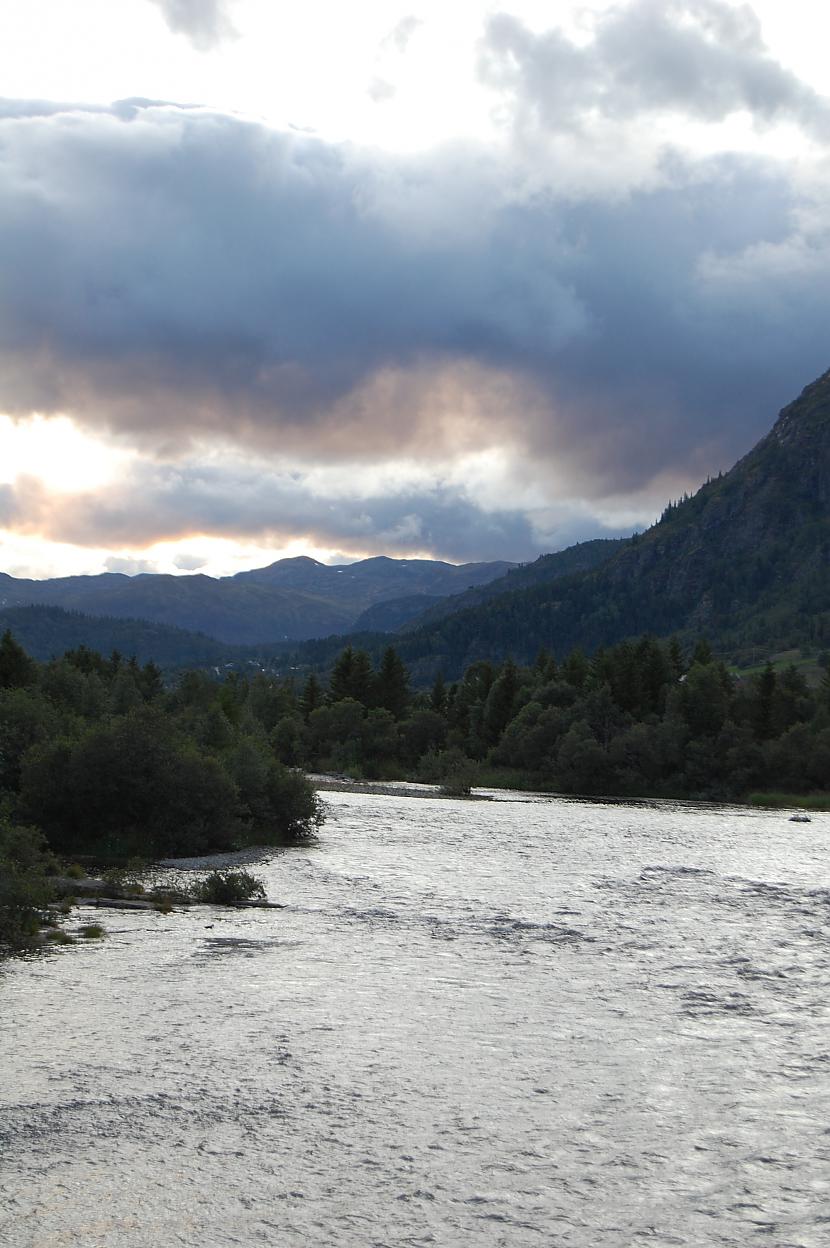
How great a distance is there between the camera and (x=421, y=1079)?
78.9ft

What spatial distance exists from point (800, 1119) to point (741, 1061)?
3895 mm

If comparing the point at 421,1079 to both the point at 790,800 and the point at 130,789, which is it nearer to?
the point at 130,789

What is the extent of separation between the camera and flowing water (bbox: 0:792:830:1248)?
17.0 m

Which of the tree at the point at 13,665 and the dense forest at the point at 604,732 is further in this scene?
the tree at the point at 13,665

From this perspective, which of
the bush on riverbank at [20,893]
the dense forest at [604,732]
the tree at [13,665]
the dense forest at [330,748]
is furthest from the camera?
the tree at [13,665]

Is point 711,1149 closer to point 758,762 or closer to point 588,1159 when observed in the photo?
point 588,1159

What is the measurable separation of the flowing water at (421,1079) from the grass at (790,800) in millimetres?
86207

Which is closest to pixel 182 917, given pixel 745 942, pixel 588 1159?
pixel 745 942

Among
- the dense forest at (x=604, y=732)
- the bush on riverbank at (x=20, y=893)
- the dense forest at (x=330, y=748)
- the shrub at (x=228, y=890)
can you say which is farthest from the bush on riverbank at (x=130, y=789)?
the dense forest at (x=604, y=732)

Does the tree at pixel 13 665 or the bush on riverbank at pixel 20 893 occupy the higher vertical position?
the tree at pixel 13 665

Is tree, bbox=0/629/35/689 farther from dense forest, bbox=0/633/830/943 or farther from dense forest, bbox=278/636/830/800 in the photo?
dense forest, bbox=278/636/830/800

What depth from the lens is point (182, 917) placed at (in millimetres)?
43094

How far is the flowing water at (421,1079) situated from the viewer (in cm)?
1697

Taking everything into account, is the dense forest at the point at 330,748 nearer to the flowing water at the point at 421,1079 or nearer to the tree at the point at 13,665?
the tree at the point at 13,665
